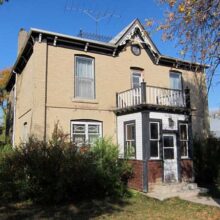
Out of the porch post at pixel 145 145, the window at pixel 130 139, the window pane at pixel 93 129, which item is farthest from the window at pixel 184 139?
the window pane at pixel 93 129

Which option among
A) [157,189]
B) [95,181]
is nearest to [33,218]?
[95,181]

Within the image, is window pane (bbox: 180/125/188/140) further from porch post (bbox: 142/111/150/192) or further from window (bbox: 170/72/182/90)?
window (bbox: 170/72/182/90)

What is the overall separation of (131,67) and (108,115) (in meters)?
3.44

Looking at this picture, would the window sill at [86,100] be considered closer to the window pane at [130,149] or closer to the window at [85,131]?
the window at [85,131]

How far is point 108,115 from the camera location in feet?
51.7

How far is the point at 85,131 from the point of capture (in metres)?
15.0

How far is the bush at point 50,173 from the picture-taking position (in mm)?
10961

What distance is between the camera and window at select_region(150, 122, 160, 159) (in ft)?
46.1

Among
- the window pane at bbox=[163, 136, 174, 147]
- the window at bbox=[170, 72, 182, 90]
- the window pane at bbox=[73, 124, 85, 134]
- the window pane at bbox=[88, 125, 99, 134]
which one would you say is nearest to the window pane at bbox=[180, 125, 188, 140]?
the window pane at bbox=[163, 136, 174, 147]

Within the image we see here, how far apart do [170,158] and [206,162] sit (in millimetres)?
3044

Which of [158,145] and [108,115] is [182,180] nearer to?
[158,145]

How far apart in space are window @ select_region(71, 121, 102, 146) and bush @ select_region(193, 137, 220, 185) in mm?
5851

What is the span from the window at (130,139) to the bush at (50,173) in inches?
91.3

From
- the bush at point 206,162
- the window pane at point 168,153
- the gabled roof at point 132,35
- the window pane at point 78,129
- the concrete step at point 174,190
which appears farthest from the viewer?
the gabled roof at point 132,35
